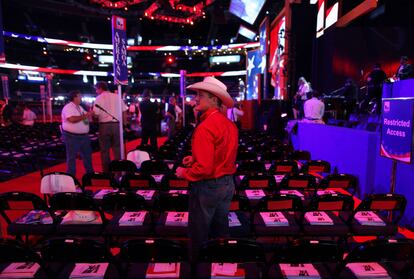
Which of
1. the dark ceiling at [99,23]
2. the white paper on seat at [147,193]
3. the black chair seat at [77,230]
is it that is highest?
the dark ceiling at [99,23]

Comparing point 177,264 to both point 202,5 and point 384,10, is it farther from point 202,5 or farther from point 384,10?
point 202,5

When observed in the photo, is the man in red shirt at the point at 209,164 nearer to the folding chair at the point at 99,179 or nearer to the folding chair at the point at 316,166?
the folding chair at the point at 99,179

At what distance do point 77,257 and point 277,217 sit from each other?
2176 mm

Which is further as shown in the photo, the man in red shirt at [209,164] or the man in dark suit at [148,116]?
the man in dark suit at [148,116]

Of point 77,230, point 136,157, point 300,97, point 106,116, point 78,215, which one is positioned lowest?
point 77,230

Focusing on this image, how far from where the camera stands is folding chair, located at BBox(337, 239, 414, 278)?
2.40m

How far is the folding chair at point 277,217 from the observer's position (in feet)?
11.6

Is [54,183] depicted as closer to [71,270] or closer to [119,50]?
[71,270]

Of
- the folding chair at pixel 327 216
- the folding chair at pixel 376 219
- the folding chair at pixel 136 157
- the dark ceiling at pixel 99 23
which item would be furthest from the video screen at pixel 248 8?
the folding chair at pixel 376 219

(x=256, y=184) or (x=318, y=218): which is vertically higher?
(x=256, y=184)

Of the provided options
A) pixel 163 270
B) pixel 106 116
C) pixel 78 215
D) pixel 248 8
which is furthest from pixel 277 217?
pixel 248 8

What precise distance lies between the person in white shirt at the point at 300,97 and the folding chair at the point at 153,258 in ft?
34.5

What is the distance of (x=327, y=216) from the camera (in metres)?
3.85

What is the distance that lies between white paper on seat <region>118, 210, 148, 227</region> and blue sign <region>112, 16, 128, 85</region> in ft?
10.6
